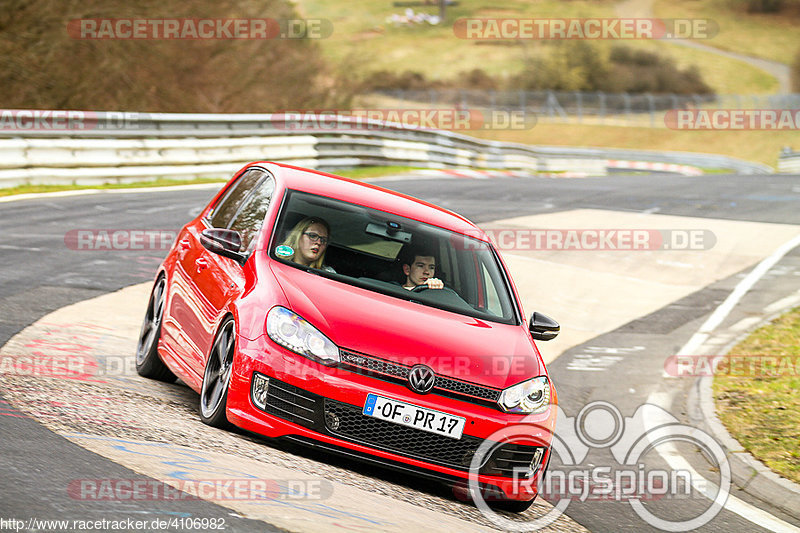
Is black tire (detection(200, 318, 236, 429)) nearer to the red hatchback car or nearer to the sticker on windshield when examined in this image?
the red hatchback car

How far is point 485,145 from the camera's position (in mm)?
35188

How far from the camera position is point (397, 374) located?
551 cm

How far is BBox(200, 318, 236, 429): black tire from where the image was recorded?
18.9 ft

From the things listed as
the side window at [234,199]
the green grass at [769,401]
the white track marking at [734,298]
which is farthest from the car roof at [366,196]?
the white track marking at [734,298]

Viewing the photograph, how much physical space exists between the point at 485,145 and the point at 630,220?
1542 centimetres

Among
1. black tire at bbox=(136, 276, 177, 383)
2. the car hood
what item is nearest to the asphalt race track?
black tire at bbox=(136, 276, 177, 383)

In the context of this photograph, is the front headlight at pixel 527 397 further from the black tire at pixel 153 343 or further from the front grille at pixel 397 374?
the black tire at pixel 153 343

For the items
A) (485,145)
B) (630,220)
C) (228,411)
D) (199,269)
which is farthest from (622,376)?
(485,145)

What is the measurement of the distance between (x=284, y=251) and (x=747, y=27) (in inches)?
4466

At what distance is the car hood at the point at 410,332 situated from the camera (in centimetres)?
560

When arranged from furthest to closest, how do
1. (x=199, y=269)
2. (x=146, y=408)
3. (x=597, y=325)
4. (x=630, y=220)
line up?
(x=630, y=220)
(x=597, y=325)
(x=199, y=269)
(x=146, y=408)

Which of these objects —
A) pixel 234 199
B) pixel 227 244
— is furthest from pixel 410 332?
pixel 234 199

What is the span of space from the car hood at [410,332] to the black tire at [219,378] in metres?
0.44

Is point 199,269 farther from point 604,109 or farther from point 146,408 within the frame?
point 604,109
